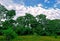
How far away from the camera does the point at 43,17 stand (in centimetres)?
9388

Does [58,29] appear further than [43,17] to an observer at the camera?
No

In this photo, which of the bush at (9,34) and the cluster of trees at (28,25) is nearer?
the bush at (9,34)

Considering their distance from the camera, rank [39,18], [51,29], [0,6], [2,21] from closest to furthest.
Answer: [0,6], [2,21], [51,29], [39,18]

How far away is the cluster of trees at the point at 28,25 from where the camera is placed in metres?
75.0

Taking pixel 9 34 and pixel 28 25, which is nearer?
pixel 9 34

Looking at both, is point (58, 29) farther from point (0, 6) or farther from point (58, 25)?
point (0, 6)

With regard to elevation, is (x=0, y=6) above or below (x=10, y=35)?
above

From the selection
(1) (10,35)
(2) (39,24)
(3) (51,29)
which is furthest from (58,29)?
(1) (10,35)

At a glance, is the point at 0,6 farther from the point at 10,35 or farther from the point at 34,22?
the point at 10,35

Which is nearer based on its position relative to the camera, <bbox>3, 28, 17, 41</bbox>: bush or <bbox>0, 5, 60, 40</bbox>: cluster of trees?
<bbox>3, 28, 17, 41</bbox>: bush

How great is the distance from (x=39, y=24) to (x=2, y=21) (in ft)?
63.0

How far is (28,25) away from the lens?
90062 mm

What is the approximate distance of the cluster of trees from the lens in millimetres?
75000

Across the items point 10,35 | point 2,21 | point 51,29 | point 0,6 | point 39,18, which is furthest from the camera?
point 39,18
